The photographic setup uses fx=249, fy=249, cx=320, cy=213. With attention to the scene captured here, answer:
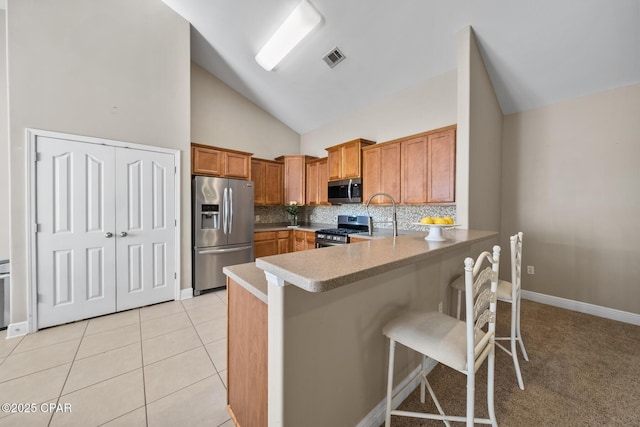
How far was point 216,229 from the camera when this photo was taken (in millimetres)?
3824

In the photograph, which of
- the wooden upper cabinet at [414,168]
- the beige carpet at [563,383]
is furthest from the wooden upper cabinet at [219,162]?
the beige carpet at [563,383]

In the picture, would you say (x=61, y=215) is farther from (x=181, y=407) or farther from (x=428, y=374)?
(x=428, y=374)

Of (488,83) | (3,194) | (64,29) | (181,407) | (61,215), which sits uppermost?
(64,29)

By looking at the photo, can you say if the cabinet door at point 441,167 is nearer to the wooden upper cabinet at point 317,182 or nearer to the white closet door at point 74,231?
the wooden upper cabinet at point 317,182

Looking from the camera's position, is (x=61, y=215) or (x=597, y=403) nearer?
(x=597, y=403)

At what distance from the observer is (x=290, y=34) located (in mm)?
3156

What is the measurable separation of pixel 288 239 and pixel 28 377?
3.61 metres

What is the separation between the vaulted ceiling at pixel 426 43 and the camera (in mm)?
2301

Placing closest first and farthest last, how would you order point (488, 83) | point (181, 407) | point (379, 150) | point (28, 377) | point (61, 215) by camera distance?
point (181, 407), point (28, 377), point (61, 215), point (488, 83), point (379, 150)

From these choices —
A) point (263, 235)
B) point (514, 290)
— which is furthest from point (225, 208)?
point (514, 290)

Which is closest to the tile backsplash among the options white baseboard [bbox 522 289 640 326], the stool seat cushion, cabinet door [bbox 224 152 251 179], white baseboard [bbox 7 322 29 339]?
cabinet door [bbox 224 152 251 179]

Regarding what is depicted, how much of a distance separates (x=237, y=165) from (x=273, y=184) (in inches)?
40.7

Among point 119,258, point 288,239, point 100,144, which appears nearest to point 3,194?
point 100,144

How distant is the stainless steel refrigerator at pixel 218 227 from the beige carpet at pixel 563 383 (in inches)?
121
